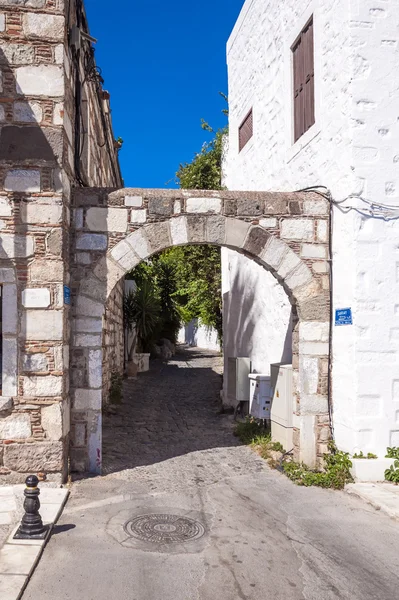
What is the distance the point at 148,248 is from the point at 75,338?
134cm

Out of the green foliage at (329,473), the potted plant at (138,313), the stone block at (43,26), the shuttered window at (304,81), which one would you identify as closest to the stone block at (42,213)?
the stone block at (43,26)

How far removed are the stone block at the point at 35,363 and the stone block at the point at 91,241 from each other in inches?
52.9

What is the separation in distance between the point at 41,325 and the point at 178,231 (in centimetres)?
189

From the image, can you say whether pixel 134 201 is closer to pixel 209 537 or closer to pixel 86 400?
pixel 86 400

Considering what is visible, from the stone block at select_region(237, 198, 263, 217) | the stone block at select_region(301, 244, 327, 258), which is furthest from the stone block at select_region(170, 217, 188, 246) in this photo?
A: the stone block at select_region(301, 244, 327, 258)

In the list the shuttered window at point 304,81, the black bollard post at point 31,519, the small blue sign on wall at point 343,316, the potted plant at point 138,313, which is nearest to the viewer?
the black bollard post at point 31,519

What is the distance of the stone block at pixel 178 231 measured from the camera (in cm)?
650

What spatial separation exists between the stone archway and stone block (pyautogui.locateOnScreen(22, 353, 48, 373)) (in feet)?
1.78

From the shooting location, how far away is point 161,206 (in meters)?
6.48

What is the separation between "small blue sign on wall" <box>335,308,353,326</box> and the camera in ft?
20.5

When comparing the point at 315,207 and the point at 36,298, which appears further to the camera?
the point at 315,207

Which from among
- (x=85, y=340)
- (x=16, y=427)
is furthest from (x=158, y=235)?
(x=16, y=427)

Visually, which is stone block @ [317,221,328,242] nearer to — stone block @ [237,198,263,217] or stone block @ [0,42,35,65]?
stone block @ [237,198,263,217]

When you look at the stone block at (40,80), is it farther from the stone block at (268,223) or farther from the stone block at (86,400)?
the stone block at (86,400)
